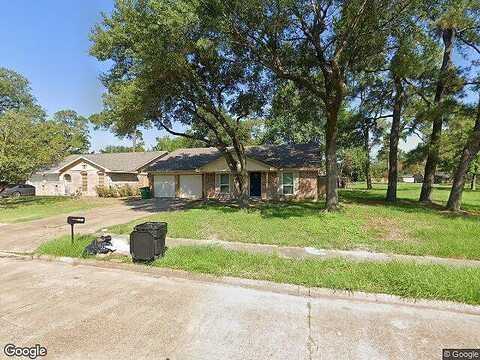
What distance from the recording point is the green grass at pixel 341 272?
4.82 metres

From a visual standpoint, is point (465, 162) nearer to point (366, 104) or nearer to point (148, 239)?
point (366, 104)

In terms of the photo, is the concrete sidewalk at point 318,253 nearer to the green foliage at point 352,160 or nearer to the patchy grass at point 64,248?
the patchy grass at point 64,248

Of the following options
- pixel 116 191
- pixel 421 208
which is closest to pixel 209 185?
pixel 116 191

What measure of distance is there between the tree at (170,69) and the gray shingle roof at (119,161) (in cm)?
1264

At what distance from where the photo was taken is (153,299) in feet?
16.0

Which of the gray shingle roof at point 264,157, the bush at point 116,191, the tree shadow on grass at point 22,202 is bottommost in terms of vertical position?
the tree shadow on grass at point 22,202

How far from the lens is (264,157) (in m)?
21.7

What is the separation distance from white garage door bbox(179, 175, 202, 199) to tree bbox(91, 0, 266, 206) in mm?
5864

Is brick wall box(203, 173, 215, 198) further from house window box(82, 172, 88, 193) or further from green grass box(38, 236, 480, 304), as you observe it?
green grass box(38, 236, 480, 304)

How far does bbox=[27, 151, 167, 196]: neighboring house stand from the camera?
89.2 feet

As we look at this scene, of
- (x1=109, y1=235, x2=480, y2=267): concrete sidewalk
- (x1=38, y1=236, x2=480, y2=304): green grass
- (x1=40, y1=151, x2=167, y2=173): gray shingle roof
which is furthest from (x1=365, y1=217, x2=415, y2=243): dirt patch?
(x1=40, y1=151, x2=167, y2=173): gray shingle roof

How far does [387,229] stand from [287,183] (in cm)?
1098

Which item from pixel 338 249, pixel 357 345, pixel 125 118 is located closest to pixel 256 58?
pixel 125 118

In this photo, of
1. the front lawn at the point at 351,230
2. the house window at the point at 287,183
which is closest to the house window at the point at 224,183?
the house window at the point at 287,183
